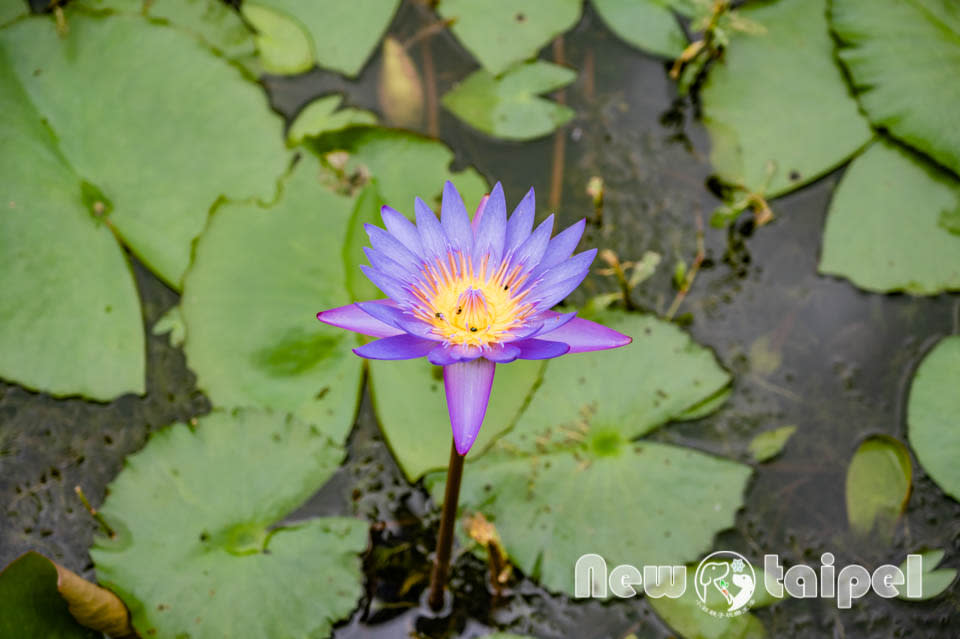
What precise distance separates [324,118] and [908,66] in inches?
91.6

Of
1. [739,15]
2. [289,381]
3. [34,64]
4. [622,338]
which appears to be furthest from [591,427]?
[34,64]

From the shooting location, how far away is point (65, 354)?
2318mm

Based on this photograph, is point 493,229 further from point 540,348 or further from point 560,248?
point 540,348

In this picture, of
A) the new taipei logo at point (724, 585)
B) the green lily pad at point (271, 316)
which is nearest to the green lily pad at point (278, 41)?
the green lily pad at point (271, 316)

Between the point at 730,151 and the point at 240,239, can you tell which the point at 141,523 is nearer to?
the point at 240,239

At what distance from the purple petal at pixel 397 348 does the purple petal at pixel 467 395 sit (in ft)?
0.25

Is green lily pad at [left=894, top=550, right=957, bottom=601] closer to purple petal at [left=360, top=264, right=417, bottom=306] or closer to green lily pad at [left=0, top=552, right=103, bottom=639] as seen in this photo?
purple petal at [left=360, top=264, right=417, bottom=306]

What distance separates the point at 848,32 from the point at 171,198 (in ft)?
9.02

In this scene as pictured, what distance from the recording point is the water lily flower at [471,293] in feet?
4.84

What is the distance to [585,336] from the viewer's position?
1.56 m

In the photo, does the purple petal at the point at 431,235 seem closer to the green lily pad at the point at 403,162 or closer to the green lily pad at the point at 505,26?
the green lily pad at the point at 403,162

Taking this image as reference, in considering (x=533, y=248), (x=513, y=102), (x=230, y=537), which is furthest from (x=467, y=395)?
(x=513, y=102)

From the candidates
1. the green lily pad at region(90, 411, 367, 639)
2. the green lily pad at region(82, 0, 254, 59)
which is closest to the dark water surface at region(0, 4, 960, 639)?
the green lily pad at region(90, 411, 367, 639)

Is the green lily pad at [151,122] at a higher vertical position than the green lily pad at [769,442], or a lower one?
higher
